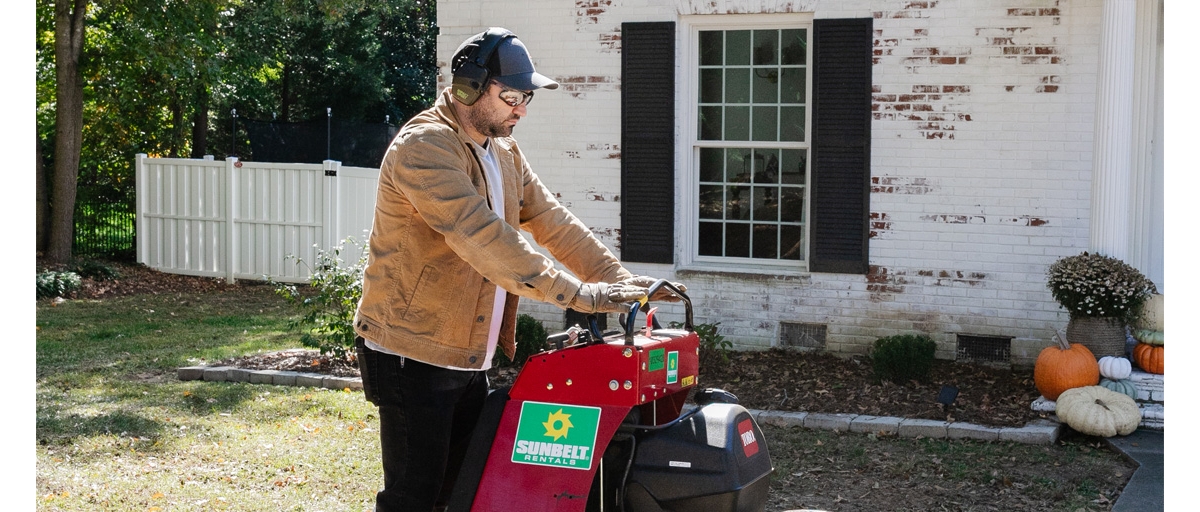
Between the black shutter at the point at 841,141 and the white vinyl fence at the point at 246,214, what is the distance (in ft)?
23.8

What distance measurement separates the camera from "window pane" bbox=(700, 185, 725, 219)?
863cm

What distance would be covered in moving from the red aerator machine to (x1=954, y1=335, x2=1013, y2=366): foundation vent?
5466 millimetres

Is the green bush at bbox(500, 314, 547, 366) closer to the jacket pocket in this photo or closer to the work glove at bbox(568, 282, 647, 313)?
the jacket pocket

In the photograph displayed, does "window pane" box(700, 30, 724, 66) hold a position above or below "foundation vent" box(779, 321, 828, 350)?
above

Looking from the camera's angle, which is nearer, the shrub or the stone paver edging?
the stone paver edging

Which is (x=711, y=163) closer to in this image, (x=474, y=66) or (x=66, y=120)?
(x=474, y=66)

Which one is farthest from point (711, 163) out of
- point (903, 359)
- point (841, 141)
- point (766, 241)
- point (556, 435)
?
point (556, 435)

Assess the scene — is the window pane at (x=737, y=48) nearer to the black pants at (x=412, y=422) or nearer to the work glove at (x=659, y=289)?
the work glove at (x=659, y=289)

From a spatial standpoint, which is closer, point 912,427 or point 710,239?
point 912,427

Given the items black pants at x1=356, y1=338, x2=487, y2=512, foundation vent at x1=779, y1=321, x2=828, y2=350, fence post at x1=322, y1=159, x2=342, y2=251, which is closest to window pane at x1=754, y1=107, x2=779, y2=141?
foundation vent at x1=779, y1=321, x2=828, y2=350

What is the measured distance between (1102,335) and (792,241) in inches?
91.6

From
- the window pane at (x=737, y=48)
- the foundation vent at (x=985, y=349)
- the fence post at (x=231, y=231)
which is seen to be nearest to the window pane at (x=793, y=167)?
the window pane at (x=737, y=48)

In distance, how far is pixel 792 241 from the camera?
8500 mm

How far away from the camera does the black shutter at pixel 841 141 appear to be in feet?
26.2
